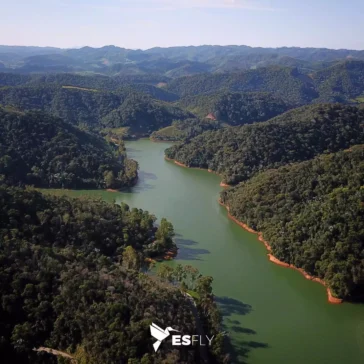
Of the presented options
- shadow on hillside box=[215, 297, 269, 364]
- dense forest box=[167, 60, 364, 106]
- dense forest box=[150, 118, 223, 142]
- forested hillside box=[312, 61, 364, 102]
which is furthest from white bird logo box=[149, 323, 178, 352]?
dense forest box=[167, 60, 364, 106]

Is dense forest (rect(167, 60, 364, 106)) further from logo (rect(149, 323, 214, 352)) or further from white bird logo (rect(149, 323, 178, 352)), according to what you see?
white bird logo (rect(149, 323, 178, 352))

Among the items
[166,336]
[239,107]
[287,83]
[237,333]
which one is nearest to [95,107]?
[239,107]

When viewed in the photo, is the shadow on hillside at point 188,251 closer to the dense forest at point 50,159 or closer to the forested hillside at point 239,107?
the dense forest at point 50,159

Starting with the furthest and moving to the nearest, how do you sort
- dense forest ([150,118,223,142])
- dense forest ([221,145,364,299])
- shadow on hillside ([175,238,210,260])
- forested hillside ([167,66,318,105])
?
forested hillside ([167,66,318,105]) → dense forest ([150,118,223,142]) → shadow on hillside ([175,238,210,260]) → dense forest ([221,145,364,299])

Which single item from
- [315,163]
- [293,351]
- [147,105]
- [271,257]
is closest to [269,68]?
[147,105]

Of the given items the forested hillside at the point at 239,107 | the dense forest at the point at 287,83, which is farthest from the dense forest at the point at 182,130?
the dense forest at the point at 287,83

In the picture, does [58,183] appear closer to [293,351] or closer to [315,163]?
[315,163]
